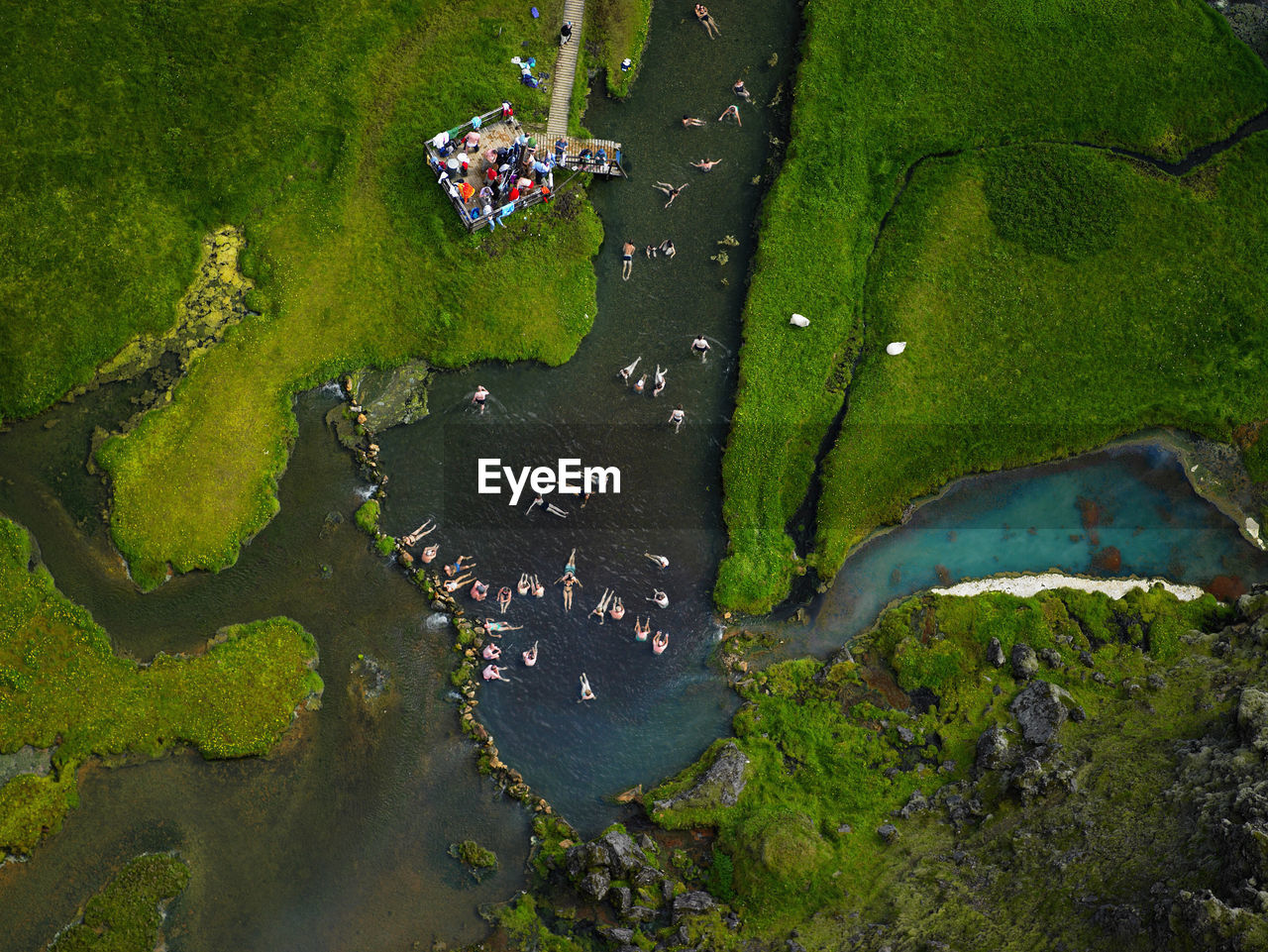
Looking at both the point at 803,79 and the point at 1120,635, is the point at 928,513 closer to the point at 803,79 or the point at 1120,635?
the point at 1120,635

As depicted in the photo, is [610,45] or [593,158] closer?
[593,158]

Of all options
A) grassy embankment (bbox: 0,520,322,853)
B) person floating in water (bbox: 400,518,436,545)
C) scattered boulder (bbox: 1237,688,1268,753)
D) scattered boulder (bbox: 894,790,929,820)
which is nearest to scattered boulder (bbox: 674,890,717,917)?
scattered boulder (bbox: 894,790,929,820)

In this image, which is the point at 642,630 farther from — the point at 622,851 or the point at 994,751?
the point at 994,751

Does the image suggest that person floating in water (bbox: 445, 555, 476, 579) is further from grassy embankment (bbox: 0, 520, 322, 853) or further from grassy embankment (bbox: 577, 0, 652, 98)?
grassy embankment (bbox: 577, 0, 652, 98)

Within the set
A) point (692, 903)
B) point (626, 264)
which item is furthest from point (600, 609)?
point (626, 264)

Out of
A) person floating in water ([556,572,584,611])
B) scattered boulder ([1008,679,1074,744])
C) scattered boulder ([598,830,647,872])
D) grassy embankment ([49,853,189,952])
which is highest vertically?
person floating in water ([556,572,584,611])

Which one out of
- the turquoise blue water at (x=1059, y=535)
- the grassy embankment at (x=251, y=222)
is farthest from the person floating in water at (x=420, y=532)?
the turquoise blue water at (x=1059, y=535)

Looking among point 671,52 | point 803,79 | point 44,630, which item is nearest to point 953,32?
point 803,79
